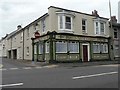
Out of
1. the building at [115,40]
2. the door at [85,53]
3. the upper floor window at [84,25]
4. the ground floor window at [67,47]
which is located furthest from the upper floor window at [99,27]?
the ground floor window at [67,47]

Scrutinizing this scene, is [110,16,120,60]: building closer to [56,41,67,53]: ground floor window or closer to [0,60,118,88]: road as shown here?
[56,41,67,53]: ground floor window

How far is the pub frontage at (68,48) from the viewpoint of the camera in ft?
84.2

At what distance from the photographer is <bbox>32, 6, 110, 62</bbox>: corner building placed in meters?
26.0

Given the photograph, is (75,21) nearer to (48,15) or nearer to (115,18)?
(48,15)

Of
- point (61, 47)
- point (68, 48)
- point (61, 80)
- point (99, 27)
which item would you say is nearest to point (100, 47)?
point (99, 27)

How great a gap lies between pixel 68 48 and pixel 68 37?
1412 millimetres

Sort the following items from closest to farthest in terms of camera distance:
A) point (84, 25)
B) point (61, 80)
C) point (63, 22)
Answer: point (61, 80)
point (63, 22)
point (84, 25)

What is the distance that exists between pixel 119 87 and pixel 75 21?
20381mm

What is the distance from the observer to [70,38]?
2691 centimetres

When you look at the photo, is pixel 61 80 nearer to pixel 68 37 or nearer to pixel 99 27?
pixel 68 37

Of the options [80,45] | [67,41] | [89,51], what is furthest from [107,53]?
[67,41]

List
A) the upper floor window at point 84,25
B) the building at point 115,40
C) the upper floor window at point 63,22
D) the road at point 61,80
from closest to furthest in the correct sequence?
1. the road at point 61,80
2. the upper floor window at point 63,22
3. the upper floor window at point 84,25
4. the building at point 115,40

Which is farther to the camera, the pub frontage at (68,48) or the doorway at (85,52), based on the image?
the doorway at (85,52)

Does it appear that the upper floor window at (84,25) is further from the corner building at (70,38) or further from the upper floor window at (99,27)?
the upper floor window at (99,27)
